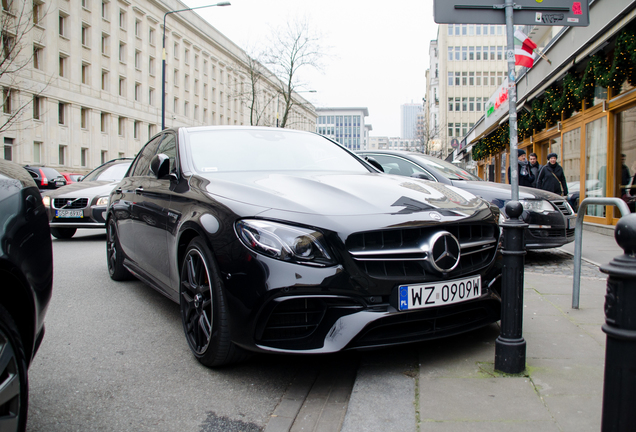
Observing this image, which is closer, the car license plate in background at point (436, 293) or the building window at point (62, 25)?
the car license plate in background at point (436, 293)

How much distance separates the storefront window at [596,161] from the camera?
37.1 feet

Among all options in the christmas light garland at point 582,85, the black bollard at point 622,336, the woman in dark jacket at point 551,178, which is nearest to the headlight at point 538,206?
the christmas light garland at point 582,85

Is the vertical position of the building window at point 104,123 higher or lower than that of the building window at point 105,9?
lower

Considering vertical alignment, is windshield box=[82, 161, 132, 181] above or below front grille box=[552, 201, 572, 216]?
above

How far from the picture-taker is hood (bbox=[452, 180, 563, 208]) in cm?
666

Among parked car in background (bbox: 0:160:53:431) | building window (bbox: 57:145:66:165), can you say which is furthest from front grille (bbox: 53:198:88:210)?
building window (bbox: 57:145:66:165)

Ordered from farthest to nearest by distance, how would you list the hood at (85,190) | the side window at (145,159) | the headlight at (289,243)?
1. the hood at (85,190)
2. the side window at (145,159)
3. the headlight at (289,243)

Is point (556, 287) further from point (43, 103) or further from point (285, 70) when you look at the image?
point (43, 103)

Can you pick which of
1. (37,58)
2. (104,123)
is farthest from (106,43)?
(37,58)

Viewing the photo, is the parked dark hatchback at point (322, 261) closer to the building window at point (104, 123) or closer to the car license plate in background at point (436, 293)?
the car license plate in background at point (436, 293)

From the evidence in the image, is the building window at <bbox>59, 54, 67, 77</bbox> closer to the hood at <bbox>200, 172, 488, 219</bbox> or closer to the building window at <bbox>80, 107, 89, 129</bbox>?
the building window at <bbox>80, 107, 89, 129</bbox>

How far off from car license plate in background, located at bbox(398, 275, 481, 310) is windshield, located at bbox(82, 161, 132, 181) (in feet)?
29.6

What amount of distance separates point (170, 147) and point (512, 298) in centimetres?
289

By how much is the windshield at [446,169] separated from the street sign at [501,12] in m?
2.25
